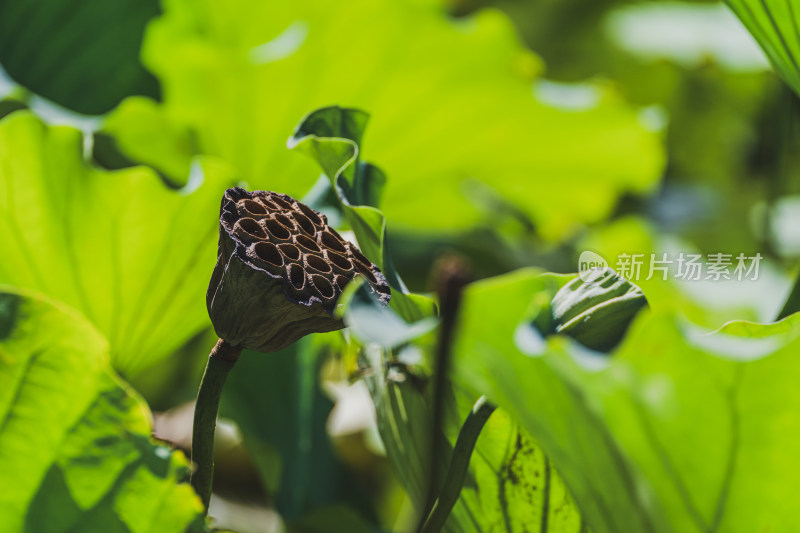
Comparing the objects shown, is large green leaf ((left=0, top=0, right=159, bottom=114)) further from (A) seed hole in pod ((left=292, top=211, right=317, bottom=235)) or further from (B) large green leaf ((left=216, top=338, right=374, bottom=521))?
(A) seed hole in pod ((left=292, top=211, right=317, bottom=235))

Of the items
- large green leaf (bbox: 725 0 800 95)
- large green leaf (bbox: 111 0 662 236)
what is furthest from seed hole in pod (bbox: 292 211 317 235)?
large green leaf (bbox: 111 0 662 236)

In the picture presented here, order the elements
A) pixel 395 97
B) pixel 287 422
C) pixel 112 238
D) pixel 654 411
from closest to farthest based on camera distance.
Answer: pixel 654 411, pixel 112 238, pixel 287 422, pixel 395 97

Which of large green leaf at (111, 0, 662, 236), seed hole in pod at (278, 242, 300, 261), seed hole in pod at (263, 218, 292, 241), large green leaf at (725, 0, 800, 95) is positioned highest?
large green leaf at (725, 0, 800, 95)

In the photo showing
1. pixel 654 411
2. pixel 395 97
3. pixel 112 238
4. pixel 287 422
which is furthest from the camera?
pixel 395 97

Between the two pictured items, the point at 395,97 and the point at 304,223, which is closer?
the point at 304,223

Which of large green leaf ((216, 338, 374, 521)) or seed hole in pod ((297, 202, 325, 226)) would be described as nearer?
seed hole in pod ((297, 202, 325, 226))

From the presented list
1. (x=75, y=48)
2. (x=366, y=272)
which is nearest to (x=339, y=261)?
(x=366, y=272)

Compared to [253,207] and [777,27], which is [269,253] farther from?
[777,27]

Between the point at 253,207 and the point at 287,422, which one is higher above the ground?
the point at 253,207
